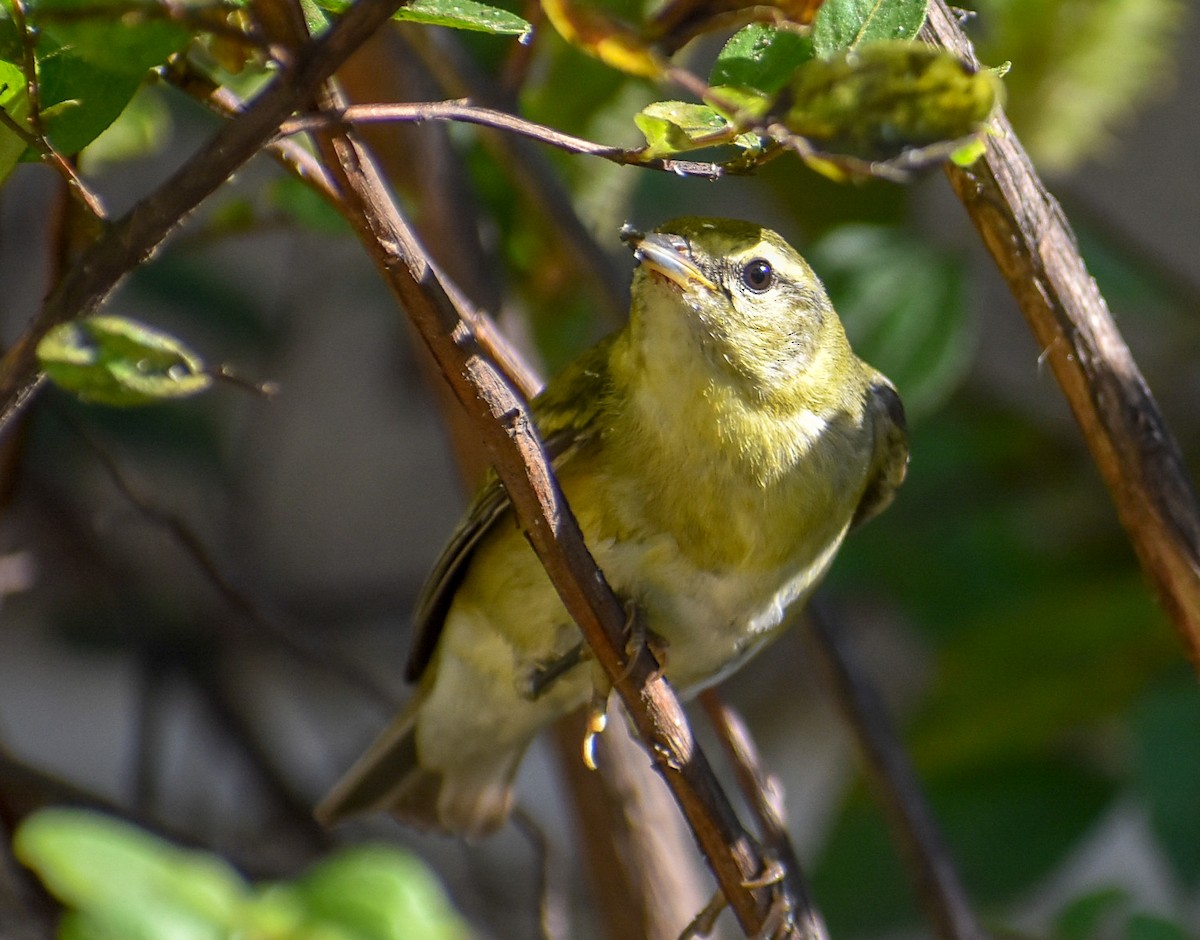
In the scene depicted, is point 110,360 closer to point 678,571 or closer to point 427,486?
point 678,571

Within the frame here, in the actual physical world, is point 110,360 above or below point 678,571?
above

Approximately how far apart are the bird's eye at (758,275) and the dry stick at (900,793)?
21.2 inches

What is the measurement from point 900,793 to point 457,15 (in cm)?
151

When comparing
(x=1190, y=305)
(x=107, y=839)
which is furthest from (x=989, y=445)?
(x=107, y=839)

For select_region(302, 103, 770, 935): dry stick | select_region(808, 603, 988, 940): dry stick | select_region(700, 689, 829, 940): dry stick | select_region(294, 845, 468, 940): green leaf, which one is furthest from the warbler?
select_region(294, 845, 468, 940): green leaf

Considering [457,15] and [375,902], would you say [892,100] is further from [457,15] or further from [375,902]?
[375,902]

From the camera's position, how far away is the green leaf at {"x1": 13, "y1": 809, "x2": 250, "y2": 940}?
0.82 m

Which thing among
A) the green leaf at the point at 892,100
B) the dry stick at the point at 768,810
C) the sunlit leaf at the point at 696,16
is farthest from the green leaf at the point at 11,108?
the dry stick at the point at 768,810

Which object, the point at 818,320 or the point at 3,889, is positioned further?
the point at 818,320

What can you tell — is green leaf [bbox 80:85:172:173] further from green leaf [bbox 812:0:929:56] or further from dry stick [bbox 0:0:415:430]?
green leaf [bbox 812:0:929:56]

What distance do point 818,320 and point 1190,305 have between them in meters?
1.45

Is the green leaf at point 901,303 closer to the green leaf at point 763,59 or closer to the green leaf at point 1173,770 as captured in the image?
the green leaf at point 1173,770

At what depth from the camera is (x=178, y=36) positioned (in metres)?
0.98

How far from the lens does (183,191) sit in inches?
39.3
